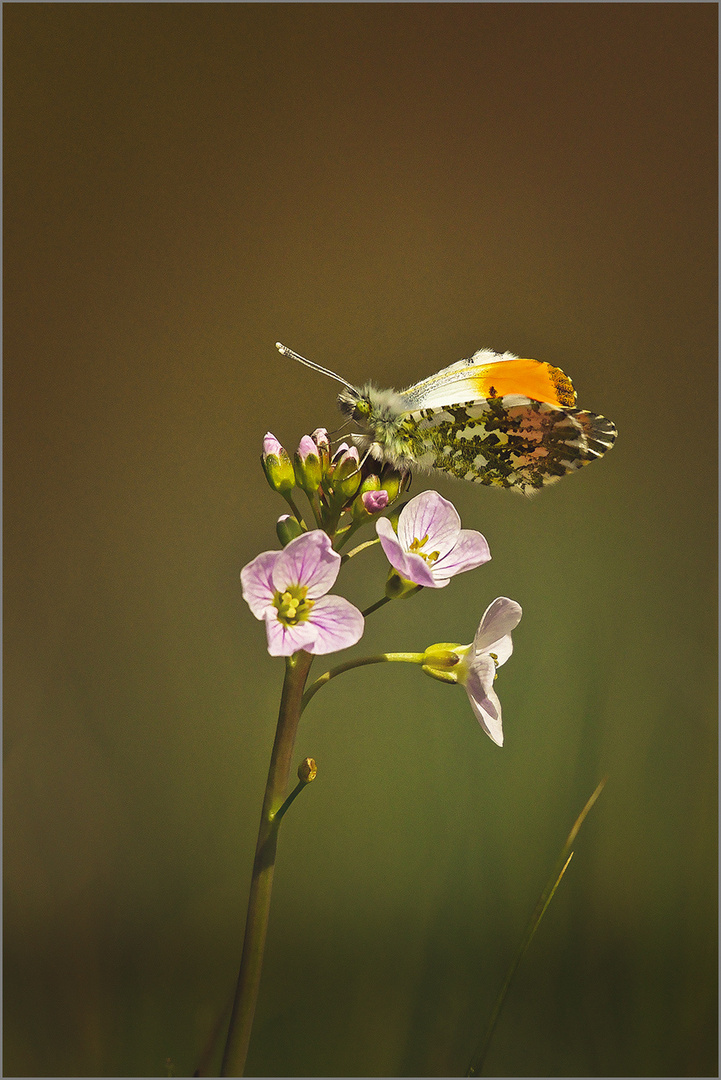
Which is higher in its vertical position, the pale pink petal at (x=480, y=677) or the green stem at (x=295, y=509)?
the green stem at (x=295, y=509)

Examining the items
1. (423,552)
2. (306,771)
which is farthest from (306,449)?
(306,771)

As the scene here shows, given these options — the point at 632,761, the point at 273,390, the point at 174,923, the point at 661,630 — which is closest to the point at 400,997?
the point at 174,923

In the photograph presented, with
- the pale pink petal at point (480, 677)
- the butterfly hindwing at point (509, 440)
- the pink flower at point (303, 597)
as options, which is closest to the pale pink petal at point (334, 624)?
the pink flower at point (303, 597)

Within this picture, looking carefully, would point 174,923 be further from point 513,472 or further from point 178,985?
point 513,472

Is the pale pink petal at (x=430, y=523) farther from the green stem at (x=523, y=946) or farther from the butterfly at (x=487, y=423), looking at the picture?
the green stem at (x=523, y=946)

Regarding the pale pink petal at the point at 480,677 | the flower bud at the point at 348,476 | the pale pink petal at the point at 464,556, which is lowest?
the pale pink petal at the point at 480,677

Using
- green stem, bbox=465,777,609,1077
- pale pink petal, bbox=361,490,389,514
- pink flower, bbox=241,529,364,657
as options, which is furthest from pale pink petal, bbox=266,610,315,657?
green stem, bbox=465,777,609,1077

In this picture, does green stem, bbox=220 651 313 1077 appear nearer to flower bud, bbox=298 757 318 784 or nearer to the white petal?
flower bud, bbox=298 757 318 784

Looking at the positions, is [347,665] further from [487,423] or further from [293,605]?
[487,423]
